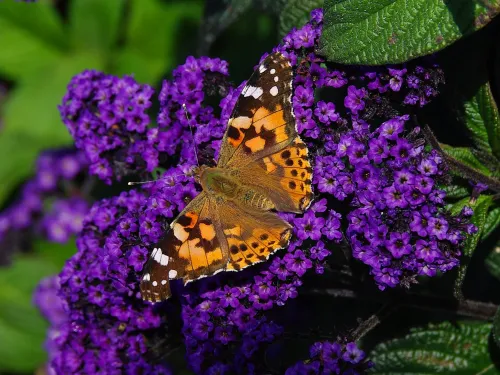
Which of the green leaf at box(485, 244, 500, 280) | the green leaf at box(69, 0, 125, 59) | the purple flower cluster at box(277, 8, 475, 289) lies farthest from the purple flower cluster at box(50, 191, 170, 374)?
the green leaf at box(69, 0, 125, 59)

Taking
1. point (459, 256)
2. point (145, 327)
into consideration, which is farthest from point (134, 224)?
point (459, 256)

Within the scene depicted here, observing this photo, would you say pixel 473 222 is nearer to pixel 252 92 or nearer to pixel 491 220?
pixel 491 220

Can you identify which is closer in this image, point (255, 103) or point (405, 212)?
point (405, 212)

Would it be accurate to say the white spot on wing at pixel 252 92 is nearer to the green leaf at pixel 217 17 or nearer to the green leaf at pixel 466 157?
the green leaf at pixel 466 157

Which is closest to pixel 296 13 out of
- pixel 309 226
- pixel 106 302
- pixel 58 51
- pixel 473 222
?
pixel 309 226

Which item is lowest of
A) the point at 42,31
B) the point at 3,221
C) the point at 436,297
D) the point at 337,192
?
the point at 436,297

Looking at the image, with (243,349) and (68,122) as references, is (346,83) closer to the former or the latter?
(243,349)
